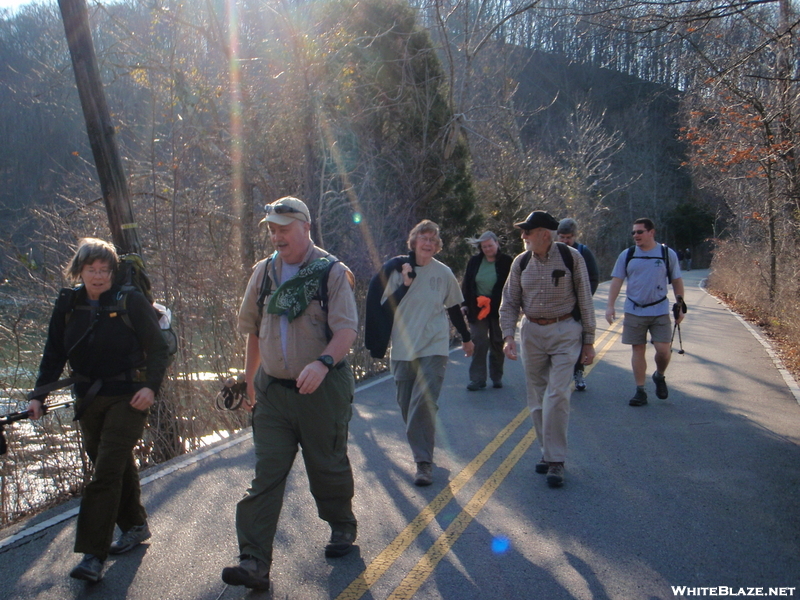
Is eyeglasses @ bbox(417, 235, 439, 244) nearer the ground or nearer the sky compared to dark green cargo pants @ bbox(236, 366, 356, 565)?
nearer the sky

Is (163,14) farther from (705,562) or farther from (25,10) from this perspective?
(705,562)

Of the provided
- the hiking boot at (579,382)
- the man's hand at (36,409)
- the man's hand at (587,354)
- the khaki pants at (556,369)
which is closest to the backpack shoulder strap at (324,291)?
the man's hand at (36,409)

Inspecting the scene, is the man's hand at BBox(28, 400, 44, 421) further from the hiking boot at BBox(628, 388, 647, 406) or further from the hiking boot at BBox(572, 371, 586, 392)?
the hiking boot at BBox(572, 371, 586, 392)

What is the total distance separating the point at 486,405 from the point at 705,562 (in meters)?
4.17

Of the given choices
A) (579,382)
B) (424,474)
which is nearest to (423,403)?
(424,474)

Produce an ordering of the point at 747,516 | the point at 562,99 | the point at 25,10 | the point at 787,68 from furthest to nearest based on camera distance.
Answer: the point at 562,99
the point at 25,10
the point at 787,68
the point at 747,516

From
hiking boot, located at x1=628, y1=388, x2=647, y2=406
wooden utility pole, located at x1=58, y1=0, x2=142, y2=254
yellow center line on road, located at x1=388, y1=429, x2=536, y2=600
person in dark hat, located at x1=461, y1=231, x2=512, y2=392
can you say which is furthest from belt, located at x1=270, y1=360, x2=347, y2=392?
hiking boot, located at x1=628, y1=388, x2=647, y2=406

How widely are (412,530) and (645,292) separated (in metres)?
4.52

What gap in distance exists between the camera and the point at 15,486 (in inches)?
257

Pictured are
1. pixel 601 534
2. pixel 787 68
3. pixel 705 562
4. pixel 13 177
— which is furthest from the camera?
pixel 13 177

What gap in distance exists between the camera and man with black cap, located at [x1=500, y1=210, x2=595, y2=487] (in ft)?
17.3

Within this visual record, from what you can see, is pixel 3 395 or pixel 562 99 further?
pixel 562 99

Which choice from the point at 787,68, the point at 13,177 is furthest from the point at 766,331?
the point at 13,177

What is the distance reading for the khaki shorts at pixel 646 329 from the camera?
25.6ft
